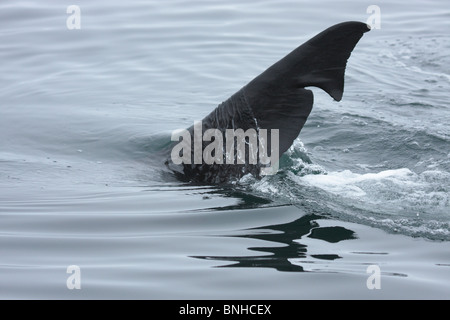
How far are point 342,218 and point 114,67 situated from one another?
28.7 ft

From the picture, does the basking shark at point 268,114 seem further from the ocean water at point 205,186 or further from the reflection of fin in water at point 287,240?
the reflection of fin in water at point 287,240

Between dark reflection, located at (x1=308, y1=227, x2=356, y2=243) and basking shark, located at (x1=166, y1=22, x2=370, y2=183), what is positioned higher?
basking shark, located at (x1=166, y1=22, x2=370, y2=183)

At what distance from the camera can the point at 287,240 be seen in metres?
5.87

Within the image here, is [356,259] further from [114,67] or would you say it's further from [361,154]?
[114,67]

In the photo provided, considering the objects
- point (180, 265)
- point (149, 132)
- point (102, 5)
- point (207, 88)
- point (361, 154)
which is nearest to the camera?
point (180, 265)

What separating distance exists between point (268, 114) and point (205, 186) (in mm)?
1007

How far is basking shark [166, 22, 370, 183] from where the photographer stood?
247 inches

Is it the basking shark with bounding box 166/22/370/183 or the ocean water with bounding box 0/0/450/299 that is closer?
the ocean water with bounding box 0/0/450/299

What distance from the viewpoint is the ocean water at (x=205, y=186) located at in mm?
5312

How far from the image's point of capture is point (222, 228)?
6.30m

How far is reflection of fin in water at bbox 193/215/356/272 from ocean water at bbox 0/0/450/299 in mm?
20

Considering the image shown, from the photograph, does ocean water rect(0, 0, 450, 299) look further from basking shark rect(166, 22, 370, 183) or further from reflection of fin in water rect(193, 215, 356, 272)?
basking shark rect(166, 22, 370, 183)

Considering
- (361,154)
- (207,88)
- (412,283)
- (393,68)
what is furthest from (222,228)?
(393,68)

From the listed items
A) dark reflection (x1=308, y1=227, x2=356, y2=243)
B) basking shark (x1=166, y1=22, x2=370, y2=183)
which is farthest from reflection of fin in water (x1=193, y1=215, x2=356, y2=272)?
basking shark (x1=166, y1=22, x2=370, y2=183)
